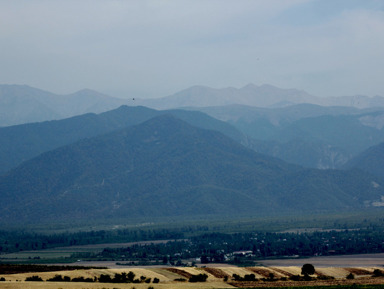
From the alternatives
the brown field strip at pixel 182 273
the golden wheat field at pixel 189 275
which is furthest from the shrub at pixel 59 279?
the brown field strip at pixel 182 273

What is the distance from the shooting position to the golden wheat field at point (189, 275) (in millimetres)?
86669

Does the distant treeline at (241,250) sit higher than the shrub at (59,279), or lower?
higher

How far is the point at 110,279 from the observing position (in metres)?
94.9

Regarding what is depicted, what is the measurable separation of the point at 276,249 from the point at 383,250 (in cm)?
2208

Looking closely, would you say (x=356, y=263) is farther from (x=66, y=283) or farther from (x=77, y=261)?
(x=66, y=283)

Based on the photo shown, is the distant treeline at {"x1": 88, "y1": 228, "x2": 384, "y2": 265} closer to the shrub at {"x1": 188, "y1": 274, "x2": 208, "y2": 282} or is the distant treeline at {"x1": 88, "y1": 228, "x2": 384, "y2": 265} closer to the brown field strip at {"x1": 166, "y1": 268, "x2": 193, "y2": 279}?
the brown field strip at {"x1": 166, "y1": 268, "x2": 193, "y2": 279}

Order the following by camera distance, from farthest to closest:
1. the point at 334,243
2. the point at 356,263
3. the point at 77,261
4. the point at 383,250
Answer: the point at 334,243 → the point at 383,250 → the point at 77,261 → the point at 356,263

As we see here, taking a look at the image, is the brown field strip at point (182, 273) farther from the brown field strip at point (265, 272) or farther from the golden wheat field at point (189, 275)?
the brown field strip at point (265, 272)

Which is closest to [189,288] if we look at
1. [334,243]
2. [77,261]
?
[77,261]

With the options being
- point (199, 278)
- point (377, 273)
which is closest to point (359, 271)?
point (377, 273)

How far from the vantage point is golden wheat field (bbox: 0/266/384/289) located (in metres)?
86.7

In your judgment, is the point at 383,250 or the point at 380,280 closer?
the point at 380,280

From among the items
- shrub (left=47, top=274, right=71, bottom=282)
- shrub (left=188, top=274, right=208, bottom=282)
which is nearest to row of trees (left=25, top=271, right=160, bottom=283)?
shrub (left=47, top=274, right=71, bottom=282)

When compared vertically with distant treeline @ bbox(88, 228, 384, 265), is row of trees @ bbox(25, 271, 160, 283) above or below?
below
